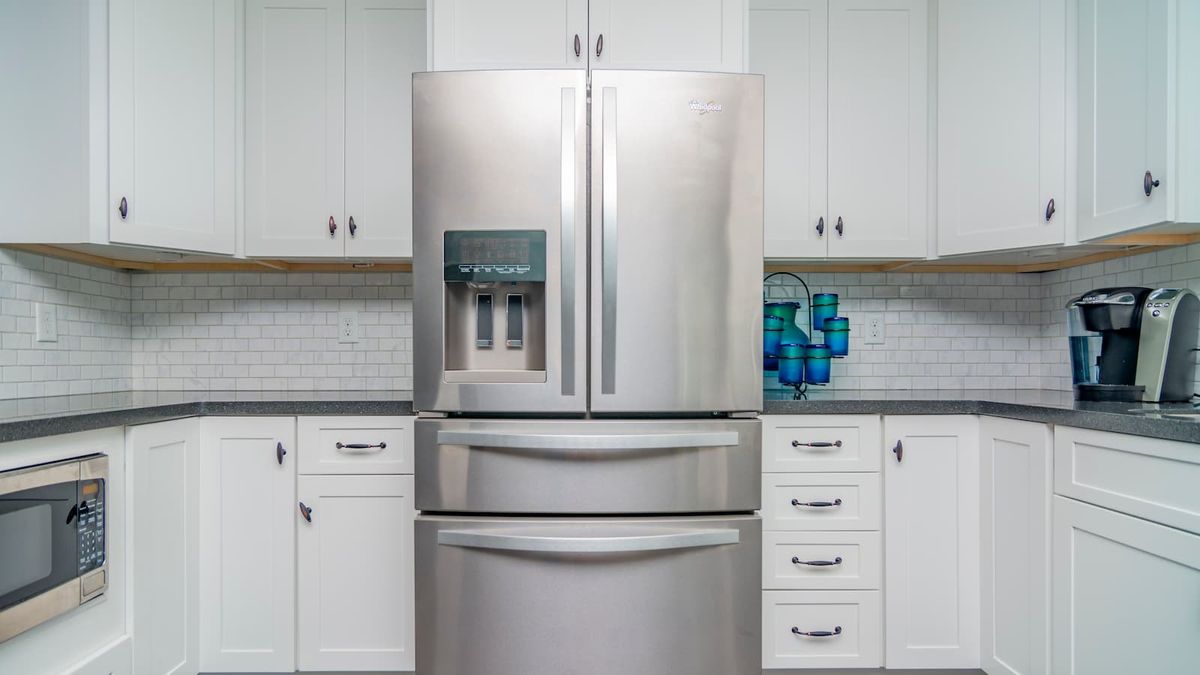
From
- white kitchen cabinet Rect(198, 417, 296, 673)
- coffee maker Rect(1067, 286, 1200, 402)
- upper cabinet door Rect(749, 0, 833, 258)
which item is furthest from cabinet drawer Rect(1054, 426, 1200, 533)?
white kitchen cabinet Rect(198, 417, 296, 673)

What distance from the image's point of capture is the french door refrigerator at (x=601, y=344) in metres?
1.62

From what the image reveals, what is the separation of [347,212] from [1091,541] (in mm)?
2304

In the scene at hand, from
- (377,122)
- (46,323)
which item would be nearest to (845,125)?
(377,122)

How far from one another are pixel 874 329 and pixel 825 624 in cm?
111

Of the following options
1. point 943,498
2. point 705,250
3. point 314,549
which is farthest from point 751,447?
point 314,549

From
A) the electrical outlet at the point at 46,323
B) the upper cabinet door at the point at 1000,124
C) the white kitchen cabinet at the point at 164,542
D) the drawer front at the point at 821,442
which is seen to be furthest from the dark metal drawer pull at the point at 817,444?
the electrical outlet at the point at 46,323

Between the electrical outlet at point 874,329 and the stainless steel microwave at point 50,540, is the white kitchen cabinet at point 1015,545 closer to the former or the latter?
the electrical outlet at point 874,329

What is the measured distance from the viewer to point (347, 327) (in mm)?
2516

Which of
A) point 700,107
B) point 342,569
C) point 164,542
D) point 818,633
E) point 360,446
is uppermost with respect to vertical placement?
point 700,107

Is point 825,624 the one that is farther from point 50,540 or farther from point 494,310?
point 50,540

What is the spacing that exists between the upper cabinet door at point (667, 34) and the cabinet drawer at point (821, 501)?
48.6 inches

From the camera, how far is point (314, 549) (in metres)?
1.98

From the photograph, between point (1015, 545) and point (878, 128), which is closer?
point (1015, 545)

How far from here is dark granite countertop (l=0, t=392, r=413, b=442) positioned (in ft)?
4.79
